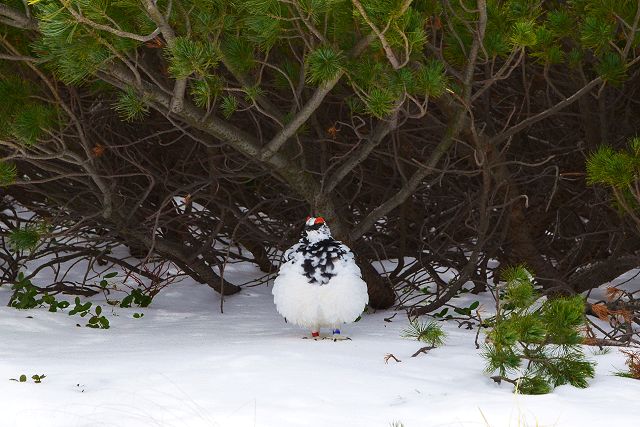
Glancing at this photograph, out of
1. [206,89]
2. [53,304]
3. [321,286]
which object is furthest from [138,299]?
[206,89]

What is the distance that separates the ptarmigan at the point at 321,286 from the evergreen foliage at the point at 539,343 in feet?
2.63

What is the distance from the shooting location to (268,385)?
11.0ft

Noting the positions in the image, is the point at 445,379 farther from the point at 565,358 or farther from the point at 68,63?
the point at 68,63

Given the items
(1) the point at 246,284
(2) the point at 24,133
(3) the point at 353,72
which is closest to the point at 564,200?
(1) the point at 246,284

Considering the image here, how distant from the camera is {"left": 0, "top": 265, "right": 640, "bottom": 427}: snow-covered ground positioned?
3.02 metres

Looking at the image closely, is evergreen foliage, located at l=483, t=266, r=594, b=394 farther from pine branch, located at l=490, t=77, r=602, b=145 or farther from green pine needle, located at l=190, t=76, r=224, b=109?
green pine needle, located at l=190, t=76, r=224, b=109

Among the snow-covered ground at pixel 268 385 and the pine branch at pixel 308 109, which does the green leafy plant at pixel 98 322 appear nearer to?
the snow-covered ground at pixel 268 385

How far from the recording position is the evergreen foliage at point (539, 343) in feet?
11.0

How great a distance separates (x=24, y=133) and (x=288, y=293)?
135cm

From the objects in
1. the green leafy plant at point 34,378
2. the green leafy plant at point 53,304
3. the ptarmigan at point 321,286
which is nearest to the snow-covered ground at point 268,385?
the green leafy plant at point 34,378

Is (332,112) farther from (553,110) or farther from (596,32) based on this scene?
(596,32)

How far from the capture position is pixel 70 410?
3.09 metres

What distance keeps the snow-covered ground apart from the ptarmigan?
126mm

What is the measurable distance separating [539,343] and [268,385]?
3.32 ft
